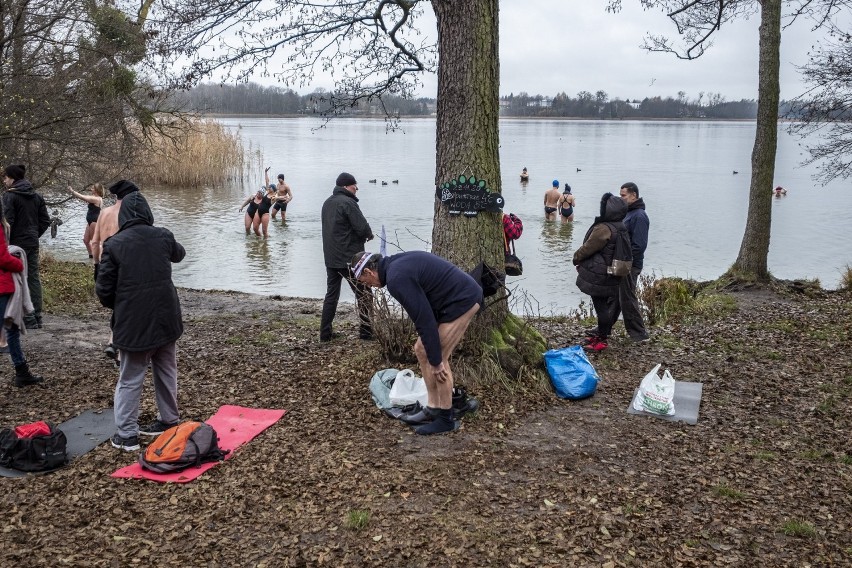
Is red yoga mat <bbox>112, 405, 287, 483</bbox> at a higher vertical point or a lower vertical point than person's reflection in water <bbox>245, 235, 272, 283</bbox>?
higher

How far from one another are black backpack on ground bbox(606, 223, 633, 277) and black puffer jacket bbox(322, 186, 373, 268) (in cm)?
256

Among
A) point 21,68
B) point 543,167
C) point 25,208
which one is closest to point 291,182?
point 543,167

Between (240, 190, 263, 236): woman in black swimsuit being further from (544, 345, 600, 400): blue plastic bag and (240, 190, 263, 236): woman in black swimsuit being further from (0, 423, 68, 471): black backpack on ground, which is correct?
(0, 423, 68, 471): black backpack on ground

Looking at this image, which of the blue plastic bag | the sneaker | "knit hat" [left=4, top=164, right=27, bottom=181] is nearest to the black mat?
the sneaker

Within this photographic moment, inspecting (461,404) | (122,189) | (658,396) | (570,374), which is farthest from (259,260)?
(658,396)

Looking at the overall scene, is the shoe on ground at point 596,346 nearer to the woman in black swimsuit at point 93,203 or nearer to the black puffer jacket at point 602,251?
the black puffer jacket at point 602,251

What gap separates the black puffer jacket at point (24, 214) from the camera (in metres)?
8.29

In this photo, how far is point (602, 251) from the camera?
779 centimetres

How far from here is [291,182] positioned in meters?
39.4

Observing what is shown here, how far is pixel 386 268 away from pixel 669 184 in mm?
37392

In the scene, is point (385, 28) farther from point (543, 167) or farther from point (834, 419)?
point (543, 167)

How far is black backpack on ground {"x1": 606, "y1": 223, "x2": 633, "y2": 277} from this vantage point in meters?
7.71

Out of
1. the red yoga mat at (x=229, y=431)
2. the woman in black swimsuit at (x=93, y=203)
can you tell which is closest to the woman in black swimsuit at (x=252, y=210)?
the woman in black swimsuit at (x=93, y=203)

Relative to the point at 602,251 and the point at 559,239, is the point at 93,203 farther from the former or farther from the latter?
the point at 559,239
